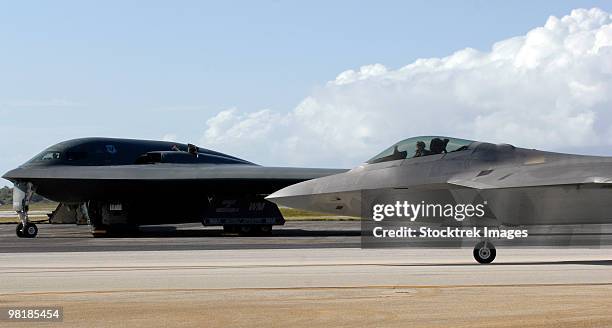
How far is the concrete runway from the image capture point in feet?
32.2

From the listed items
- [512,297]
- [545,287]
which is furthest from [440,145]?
[512,297]

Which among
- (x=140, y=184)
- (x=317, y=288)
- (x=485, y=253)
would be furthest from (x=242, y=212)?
(x=317, y=288)

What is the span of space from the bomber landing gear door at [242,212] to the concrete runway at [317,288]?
12505 millimetres

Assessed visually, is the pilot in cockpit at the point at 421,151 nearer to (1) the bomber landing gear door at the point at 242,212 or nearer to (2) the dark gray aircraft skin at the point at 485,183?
(2) the dark gray aircraft skin at the point at 485,183

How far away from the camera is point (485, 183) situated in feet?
57.6

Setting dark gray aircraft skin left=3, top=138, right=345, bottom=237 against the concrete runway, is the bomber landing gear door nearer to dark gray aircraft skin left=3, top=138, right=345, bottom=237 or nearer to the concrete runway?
dark gray aircraft skin left=3, top=138, right=345, bottom=237

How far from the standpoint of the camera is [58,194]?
115 ft

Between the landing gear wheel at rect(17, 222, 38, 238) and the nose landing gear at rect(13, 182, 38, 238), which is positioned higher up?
the nose landing gear at rect(13, 182, 38, 238)

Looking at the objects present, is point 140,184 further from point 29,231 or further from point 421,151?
point 421,151

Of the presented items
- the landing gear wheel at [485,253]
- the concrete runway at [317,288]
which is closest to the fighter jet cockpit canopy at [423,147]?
the landing gear wheel at [485,253]

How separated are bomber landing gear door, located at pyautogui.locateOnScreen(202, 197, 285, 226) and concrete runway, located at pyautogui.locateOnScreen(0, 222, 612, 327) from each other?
12.5 meters

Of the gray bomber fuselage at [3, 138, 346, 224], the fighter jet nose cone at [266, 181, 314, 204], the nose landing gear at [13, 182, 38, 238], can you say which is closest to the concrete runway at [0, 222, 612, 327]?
the fighter jet nose cone at [266, 181, 314, 204]

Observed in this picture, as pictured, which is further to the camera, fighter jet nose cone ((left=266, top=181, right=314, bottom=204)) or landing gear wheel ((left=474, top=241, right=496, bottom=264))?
fighter jet nose cone ((left=266, top=181, right=314, bottom=204))

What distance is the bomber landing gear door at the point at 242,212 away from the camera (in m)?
35.4
